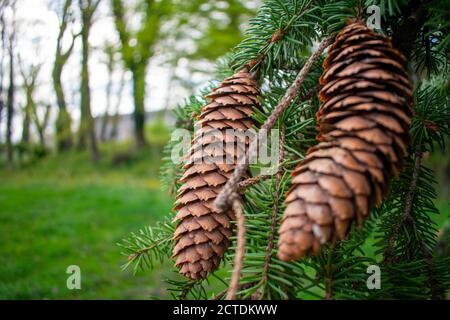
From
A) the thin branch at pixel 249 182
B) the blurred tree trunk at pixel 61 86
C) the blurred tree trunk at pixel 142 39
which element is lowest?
the thin branch at pixel 249 182

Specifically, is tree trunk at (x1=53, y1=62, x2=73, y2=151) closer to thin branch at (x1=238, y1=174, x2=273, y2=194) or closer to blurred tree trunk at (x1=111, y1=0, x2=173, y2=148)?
blurred tree trunk at (x1=111, y1=0, x2=173, y2=148)

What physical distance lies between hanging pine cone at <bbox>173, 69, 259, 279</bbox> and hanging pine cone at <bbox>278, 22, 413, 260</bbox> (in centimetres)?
13

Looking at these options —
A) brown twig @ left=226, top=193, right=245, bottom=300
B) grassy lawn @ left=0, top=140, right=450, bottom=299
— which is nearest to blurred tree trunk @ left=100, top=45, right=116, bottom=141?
grassy lawn @ left=0, top=140, right=450, bottom=299

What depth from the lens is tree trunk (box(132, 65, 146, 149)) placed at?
7352 millimetres

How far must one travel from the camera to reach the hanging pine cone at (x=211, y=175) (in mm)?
451

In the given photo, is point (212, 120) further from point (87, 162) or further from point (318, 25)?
point (87, 162)

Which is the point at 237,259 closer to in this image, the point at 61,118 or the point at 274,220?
the point at 274,220

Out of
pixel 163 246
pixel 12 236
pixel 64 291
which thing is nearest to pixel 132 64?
pixel 12 236

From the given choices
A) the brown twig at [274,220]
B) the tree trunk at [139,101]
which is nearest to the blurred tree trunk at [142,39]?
the tree trunk at [139,101]

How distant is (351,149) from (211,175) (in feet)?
0.64

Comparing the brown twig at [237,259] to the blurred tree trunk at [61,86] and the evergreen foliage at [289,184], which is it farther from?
the blurred tree trunk at [61,86]

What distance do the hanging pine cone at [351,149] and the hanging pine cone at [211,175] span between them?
13 cm

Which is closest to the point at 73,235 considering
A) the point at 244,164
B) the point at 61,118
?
the point at 61,118

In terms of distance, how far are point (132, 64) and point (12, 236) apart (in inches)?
191
